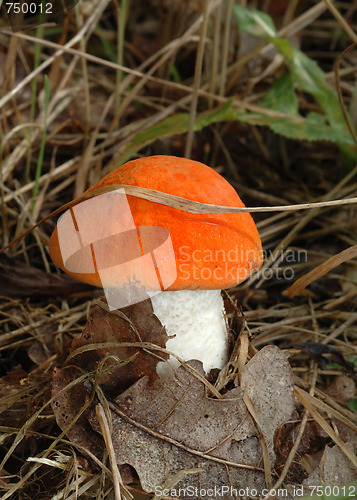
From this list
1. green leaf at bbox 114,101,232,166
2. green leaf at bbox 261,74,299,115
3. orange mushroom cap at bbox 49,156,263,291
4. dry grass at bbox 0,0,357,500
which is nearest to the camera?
orange mushroom cap at bbox 49,156,263,291

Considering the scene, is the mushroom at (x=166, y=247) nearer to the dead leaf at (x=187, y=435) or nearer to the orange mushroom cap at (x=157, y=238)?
the orange mushroom cap at (x=157, y=238)

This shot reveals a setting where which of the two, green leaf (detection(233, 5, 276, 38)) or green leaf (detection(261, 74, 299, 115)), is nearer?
green leaf (detection(233, 5, 276, 38))

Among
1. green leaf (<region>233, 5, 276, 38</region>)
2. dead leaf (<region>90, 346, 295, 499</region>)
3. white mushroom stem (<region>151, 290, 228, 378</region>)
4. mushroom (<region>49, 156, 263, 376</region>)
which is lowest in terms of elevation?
dead leaf (<region>90, 346, 295, 499</region>)

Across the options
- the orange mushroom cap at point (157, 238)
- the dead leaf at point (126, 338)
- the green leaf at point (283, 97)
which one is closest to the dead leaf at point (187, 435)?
the dead leaf at point (126, 338)

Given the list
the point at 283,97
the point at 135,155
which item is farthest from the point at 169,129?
the point at 283,97

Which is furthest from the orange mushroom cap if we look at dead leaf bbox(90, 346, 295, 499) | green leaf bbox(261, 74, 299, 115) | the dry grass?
green leaf bbox(261, 74, 299, 115)

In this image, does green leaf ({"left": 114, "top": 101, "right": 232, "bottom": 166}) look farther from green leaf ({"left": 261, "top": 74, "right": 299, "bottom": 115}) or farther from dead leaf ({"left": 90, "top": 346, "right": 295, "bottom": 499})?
dead leaf ({"left": 90, "top": 346, "right": 295, "bottom": 499})
